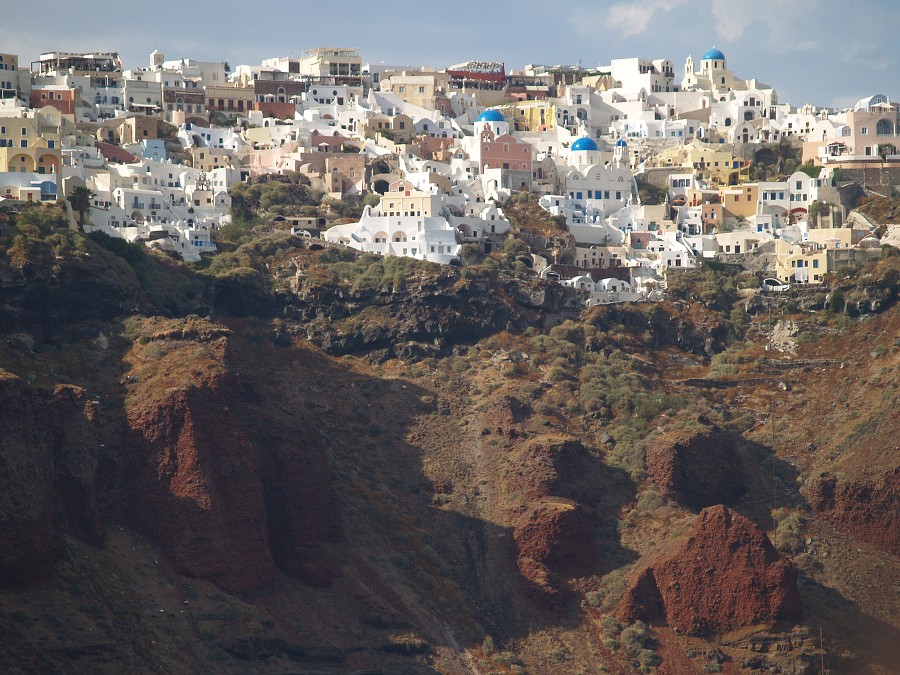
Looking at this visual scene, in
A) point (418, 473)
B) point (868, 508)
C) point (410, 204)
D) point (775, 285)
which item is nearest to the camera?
point (868, 508)

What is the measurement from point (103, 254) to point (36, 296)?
202 inches

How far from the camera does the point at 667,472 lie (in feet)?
319

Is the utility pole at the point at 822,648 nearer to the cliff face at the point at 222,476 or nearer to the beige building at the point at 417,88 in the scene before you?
the cliff face at the point at 222,476

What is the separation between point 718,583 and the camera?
294ft

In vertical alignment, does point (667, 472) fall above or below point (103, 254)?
below

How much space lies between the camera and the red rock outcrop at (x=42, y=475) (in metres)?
79.6

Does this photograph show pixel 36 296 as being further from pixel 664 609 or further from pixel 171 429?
pixel 664 609

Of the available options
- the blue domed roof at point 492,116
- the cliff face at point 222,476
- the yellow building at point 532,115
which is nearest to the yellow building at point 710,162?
the yellow building at point 532,115

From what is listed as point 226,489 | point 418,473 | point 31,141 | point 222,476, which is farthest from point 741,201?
point 226,489

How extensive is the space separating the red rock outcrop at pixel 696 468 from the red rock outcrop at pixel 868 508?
4244 millimetres

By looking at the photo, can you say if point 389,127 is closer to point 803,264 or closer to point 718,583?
point 803,264

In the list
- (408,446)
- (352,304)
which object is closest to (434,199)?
(352,304)

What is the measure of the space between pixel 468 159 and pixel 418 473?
110ft

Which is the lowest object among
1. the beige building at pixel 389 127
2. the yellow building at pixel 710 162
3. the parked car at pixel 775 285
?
the parked car at pixel 775 285
